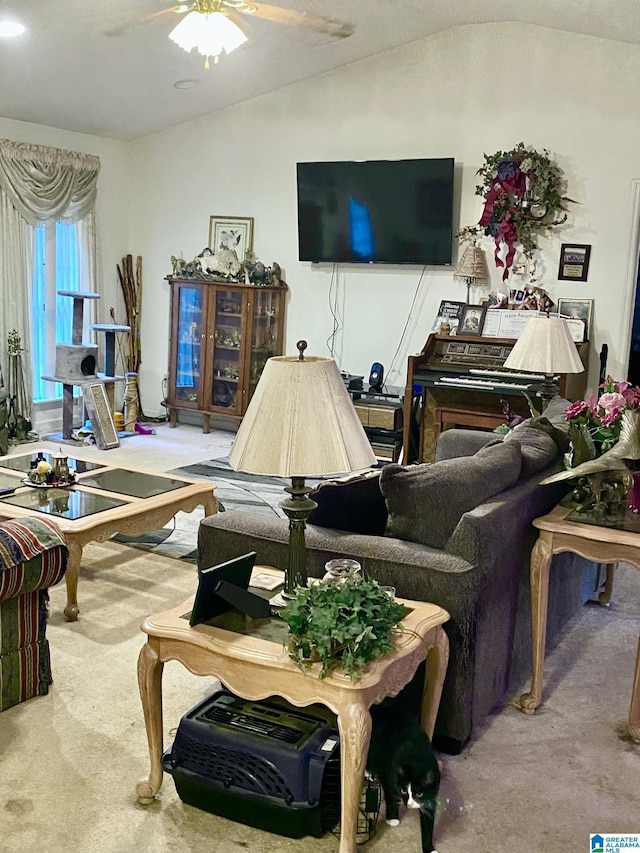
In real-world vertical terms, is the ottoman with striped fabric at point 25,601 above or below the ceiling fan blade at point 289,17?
below

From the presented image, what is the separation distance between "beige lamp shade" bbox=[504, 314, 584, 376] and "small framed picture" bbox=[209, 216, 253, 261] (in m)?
3.72

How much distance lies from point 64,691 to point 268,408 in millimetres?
1454

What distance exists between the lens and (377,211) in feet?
21.3

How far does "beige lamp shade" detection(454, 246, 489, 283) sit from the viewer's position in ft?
19.8

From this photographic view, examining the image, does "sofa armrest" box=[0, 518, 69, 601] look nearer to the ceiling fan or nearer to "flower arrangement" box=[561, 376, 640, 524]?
"flower arrangement" box=[561, 376, 640, 524]

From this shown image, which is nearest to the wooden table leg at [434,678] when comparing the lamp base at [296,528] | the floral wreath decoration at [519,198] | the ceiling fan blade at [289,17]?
the lamp base at [296,528]

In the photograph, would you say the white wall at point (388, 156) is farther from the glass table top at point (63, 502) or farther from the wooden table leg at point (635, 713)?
the wooden table leg at point (635, 713)

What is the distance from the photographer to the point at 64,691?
2918 mm

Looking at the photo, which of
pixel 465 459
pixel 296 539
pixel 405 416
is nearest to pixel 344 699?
pixel 296 539

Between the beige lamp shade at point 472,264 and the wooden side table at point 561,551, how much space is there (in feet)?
11.1

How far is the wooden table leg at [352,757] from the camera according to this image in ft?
6.47

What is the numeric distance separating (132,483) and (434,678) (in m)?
2.19

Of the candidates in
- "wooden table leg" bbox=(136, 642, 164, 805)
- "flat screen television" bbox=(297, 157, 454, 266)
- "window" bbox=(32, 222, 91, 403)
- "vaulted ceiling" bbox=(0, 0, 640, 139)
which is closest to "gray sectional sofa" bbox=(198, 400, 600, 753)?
"wooden table leg" bbox=(136, 642, 164, 805)

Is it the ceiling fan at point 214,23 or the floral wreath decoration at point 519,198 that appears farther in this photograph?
the floral wreath decoration at point 519,198
